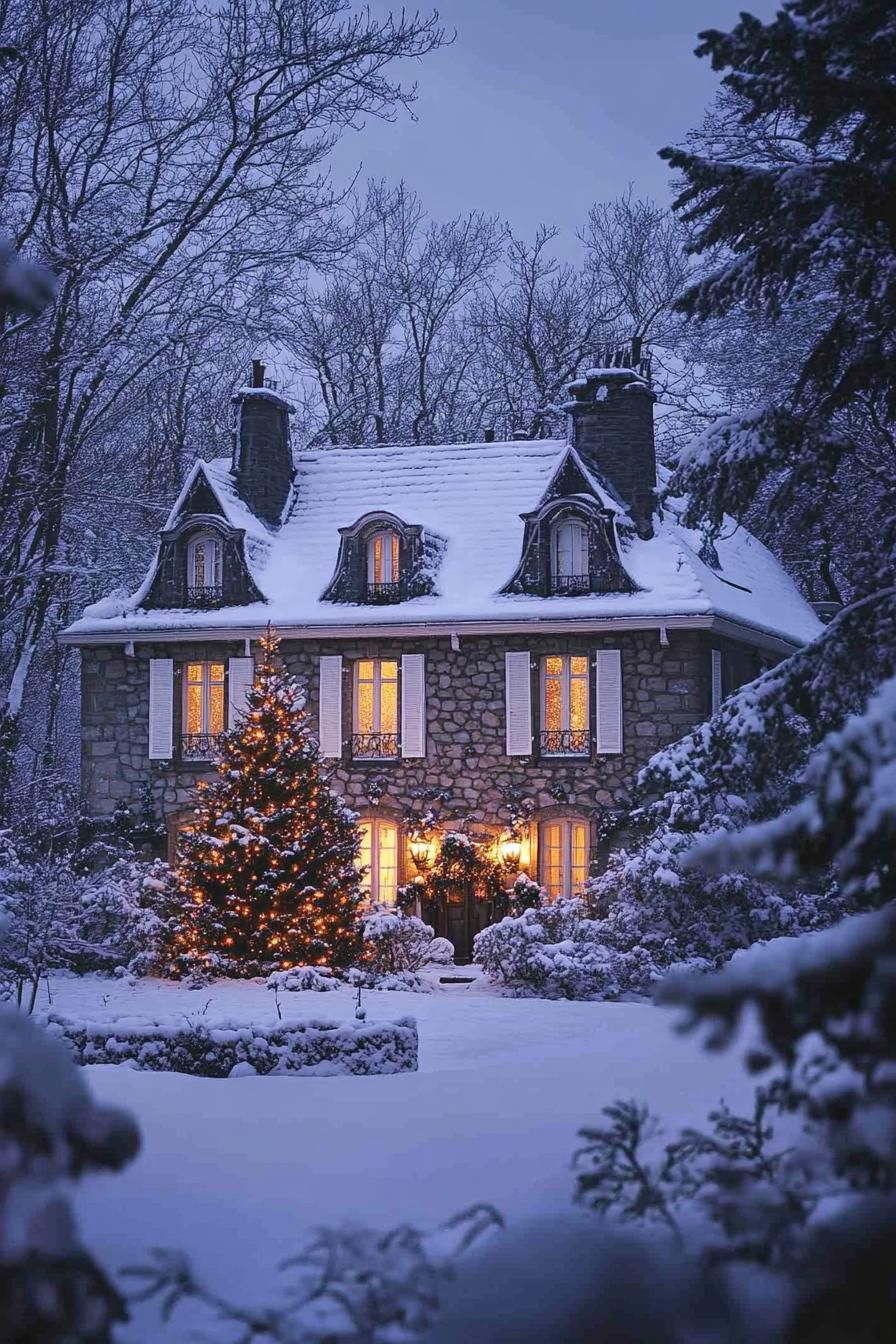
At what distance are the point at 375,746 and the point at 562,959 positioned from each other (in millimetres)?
5779

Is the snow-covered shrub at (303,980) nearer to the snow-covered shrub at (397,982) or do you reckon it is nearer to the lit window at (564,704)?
the snow-covered shrub at (397,982)

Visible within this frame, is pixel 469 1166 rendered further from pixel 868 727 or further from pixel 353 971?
pixel 353 971

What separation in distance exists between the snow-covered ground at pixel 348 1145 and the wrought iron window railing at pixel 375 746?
960 centimetres

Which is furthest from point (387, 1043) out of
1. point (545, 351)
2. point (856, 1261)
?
point (545, 351)

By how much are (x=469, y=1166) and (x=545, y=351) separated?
2617 centimetres

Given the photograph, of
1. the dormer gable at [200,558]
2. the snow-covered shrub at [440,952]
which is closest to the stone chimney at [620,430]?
the dormer gable at [200,558]

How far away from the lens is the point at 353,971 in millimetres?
15438

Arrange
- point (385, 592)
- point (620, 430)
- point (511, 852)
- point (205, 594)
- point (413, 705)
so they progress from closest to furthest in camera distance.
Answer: point (511, 852), point (413, 705), point (385, 592), point (620, 430), point (205, 594)

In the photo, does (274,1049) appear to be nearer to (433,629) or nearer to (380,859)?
(380,859)

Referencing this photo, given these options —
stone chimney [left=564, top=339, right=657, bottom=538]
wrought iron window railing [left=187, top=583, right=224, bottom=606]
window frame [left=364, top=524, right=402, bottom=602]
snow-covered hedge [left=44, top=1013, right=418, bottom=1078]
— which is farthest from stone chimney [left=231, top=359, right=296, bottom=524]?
snow-covered hedge [left=44, top=1013, right=418, bottom=1078]

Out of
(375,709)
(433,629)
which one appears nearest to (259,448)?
(433,629)

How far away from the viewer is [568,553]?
69.0 ft

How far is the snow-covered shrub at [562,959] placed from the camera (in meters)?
16.3

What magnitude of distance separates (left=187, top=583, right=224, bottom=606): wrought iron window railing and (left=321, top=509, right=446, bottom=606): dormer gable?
1.57 metres
